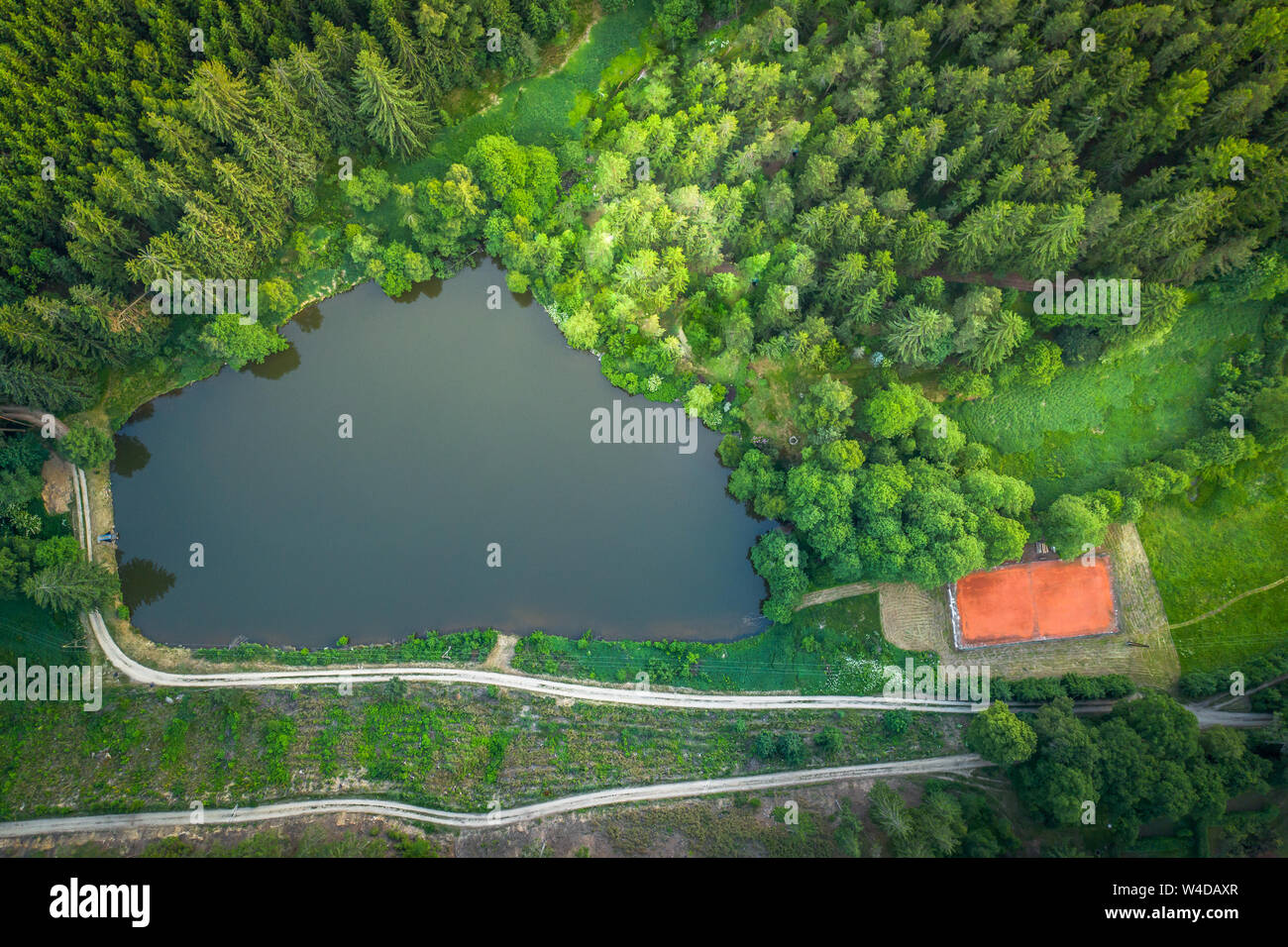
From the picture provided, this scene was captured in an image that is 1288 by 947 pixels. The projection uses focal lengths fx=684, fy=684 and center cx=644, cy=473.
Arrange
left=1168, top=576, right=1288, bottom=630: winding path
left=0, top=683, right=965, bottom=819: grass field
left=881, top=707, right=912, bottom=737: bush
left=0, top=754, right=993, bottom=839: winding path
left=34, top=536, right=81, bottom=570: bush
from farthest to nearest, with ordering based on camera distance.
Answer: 1. left=1168, top=576, right=1288, bottom=630: winding path
2. left=881, top=707, right=912, bottom=737: bush
3. left=34, top=536, right=81, bottom=570: bush
4. left=0, top=683, right=965, bottom=819: grass field
5. left=0, top=754, right=993, bottom=839: winding path

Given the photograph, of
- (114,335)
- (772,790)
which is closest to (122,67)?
(114,335)

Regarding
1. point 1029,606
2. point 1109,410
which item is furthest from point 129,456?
point 1109,410

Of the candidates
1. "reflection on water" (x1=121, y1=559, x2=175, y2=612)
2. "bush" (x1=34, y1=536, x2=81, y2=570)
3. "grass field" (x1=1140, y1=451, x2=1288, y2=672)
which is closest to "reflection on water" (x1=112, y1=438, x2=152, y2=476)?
"bush" (x1=34, y1=536, x2=81, y2=570)

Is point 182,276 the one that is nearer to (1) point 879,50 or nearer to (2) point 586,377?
(2) point 586,377

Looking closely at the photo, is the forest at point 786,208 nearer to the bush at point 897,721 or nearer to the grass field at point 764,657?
the grass field at point 764,657

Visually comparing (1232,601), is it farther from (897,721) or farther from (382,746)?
(382,746)

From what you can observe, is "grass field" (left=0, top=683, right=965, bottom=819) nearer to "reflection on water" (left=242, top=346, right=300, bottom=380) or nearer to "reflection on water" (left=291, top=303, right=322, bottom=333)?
"reflection on water" (left=242, top=346, right=300, bottom=380)
